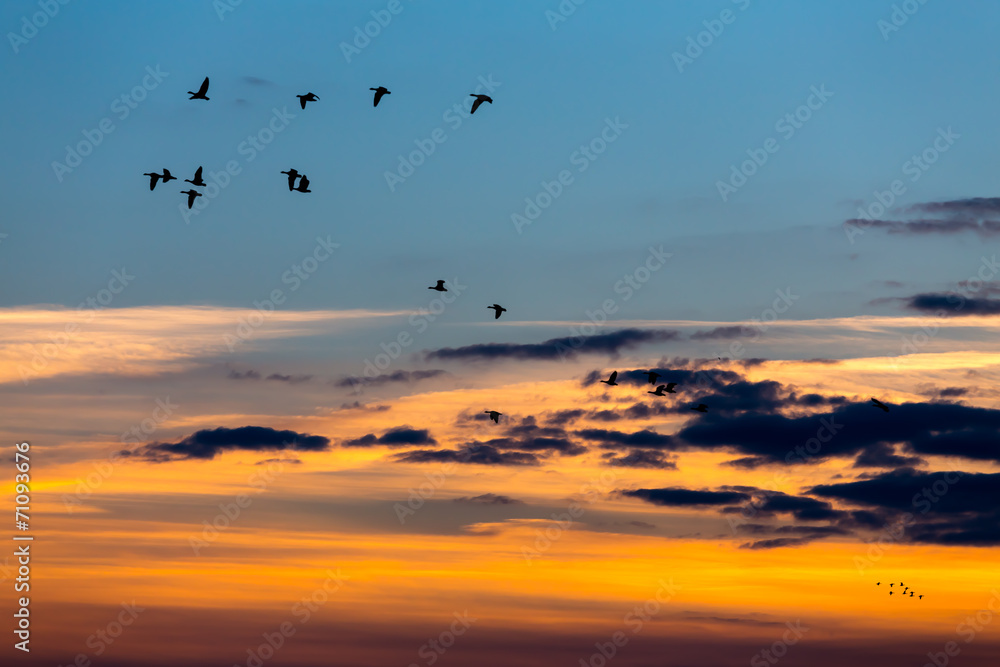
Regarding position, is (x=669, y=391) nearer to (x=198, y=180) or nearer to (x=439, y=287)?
(x=439, y=287)

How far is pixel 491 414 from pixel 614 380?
1352 centimetres

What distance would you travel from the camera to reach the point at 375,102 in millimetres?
108188

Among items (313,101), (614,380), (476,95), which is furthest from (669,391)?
(313,101)

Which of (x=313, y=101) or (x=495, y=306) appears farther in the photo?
(x=495, y=306)

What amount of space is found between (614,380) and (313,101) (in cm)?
4177

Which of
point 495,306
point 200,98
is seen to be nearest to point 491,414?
point 495,306

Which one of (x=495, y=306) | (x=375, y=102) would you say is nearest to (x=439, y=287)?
(x=495, y=306)

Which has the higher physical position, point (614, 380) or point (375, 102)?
point (375, 102)

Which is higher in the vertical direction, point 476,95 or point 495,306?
point 476,95

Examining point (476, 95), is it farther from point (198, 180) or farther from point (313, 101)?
point (198, 180)

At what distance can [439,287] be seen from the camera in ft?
401

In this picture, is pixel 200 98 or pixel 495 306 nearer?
pixel 200 98

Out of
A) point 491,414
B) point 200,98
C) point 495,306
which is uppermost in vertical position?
point 200,98

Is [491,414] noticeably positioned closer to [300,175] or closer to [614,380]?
[614,380]
